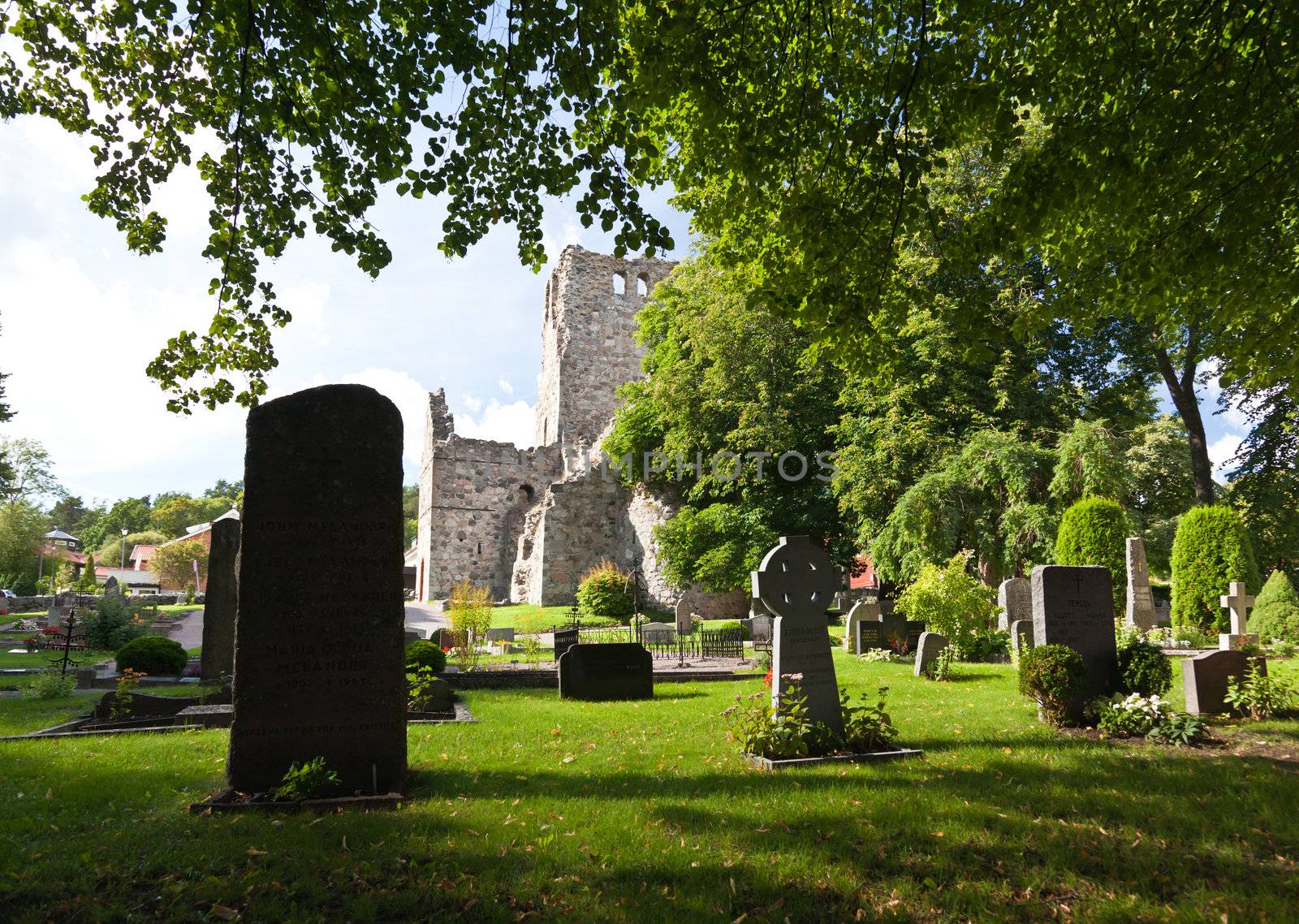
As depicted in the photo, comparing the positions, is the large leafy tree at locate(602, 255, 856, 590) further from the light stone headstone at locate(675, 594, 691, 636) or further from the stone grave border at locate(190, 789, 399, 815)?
the stone grave border at locate(190, 789, 399, 815)

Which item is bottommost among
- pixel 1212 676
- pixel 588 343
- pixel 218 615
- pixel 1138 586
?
pixel 1212 676

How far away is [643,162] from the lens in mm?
6109

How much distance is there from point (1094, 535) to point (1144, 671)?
10422 millimetres

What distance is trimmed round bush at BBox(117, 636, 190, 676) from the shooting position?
1227 cm

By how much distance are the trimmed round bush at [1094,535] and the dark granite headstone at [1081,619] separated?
31.2ft

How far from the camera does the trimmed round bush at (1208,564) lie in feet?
54.4

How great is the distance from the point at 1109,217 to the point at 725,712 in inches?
267

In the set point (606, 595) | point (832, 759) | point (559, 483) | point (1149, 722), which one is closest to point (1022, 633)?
point (1149, 722)

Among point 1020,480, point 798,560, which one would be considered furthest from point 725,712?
point 1020,480

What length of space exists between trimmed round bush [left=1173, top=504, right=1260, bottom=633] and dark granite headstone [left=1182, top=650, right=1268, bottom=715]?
967 centimetres

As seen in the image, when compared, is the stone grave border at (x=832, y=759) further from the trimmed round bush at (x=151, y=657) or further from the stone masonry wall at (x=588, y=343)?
the stone masonry wall at (x=588, y=343)

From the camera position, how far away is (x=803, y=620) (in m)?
7.12

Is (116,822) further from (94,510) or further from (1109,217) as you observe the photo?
Result: (94,510)

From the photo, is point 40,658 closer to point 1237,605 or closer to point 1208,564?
point 1237,605
